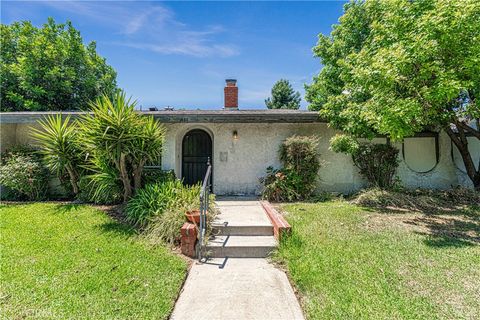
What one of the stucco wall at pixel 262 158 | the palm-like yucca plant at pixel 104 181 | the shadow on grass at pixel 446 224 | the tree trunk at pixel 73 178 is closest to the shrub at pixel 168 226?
the palm-like yucca plant at pixel 104 181

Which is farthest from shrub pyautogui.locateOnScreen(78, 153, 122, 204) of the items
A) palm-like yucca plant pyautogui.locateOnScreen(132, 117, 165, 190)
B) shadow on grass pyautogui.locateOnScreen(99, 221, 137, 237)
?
shadow on grass pyautogui.locateOnScreen(99, 221, 137, 237)

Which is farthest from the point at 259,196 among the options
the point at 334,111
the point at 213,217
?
the point at 334,111

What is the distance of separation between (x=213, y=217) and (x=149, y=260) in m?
1.94

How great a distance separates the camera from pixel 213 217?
602 cm

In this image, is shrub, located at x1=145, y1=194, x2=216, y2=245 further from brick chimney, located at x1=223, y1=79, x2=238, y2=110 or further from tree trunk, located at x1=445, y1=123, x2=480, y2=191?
tree trunk, located at x1=445, y1=123, x2=480, y2=191

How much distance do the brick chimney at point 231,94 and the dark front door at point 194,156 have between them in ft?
10.7

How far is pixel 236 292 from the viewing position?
11.9 feet

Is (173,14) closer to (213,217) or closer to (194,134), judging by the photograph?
(194,134)

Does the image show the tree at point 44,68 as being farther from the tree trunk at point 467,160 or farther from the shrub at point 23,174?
the tree trunk at point 467,160

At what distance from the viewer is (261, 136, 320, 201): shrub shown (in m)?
8.34

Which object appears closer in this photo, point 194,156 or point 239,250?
point 239,250

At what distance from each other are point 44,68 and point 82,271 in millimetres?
20404

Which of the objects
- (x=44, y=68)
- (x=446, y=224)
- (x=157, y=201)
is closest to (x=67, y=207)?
(x=157, y=201)

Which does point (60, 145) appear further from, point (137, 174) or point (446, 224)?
point (446, 224)
